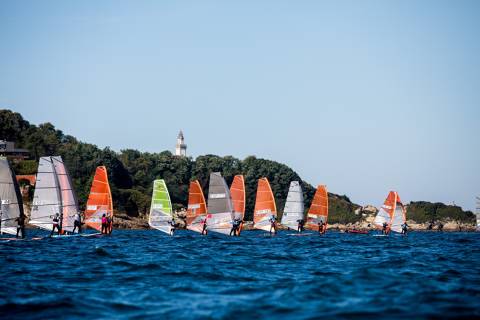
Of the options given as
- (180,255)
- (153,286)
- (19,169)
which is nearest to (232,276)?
(153,286)

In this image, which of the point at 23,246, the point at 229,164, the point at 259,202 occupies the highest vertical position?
the point at 229,164

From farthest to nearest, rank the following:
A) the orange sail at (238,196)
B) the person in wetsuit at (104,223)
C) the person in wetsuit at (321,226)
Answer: the person in wetsuit at (321,226)
the orange sail at (238,196)
the person in wetsuit at (104,223)

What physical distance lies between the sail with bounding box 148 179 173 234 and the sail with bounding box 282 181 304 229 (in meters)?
14.1

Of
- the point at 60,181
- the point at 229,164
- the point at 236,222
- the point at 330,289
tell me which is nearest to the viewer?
the point at 330,289

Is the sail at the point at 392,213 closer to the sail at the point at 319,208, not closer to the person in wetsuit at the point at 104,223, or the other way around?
the sail at the point at 319,208

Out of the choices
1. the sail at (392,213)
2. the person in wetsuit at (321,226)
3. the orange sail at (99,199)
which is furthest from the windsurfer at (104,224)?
the sail at (392,213)

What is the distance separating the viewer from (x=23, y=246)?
142 ft

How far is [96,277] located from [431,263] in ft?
57.2

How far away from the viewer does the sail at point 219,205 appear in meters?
63.0

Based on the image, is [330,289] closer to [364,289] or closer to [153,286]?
[364,289]

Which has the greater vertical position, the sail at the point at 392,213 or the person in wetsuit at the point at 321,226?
the sail at the point at 392,213

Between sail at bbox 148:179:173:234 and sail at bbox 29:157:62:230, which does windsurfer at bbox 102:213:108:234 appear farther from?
sail at bbox 29:157:62:230

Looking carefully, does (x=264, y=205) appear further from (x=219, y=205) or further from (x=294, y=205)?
(x=219, y=205)

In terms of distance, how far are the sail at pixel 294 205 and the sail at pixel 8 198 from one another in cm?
3293
